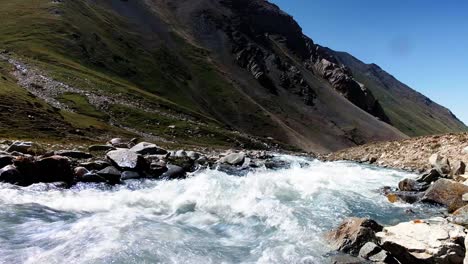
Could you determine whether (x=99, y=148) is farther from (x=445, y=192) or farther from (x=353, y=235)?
(x=353, y=235)

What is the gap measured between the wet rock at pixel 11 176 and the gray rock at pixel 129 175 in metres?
6.83

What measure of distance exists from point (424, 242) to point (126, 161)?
23896 millimetres

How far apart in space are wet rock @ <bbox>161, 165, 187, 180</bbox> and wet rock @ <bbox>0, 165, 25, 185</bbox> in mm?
10320

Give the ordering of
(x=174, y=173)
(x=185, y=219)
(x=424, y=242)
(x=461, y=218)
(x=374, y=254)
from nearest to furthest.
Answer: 1. (x=374, y=254)
2. (x=424, y=242)
3. (x=461, y=218)
4. (x=185, y=219)
5. (x=174, y=173)

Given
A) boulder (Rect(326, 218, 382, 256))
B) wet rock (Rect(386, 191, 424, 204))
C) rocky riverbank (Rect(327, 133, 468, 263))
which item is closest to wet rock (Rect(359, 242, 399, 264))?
rocky riverbank (Rect(327, 133, 468, 263))

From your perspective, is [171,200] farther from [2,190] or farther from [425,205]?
[425,205]

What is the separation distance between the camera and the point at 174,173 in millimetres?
34969

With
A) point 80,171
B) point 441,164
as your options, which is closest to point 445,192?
point 441,164

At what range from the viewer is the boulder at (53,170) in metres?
28.6

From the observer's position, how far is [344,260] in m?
15.6

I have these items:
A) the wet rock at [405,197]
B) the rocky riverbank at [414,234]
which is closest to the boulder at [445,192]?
the rocky riverbank at [414,234]

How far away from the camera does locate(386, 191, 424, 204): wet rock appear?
2722cm

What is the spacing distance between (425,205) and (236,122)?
150022 mm

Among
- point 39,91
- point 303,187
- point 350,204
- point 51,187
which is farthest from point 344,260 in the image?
point 39,91
